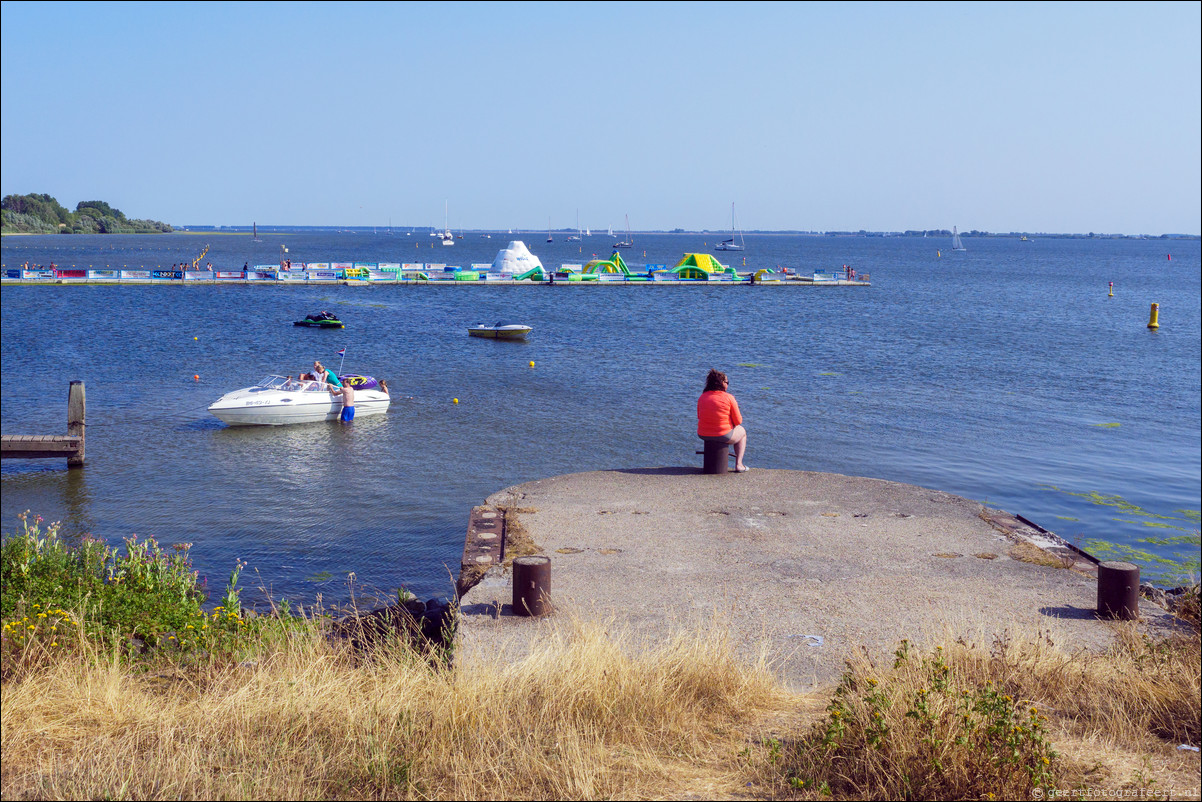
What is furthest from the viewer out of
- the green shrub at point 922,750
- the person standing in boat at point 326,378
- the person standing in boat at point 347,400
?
the person standing in boat at point 326,378

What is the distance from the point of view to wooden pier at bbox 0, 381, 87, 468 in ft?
59.9

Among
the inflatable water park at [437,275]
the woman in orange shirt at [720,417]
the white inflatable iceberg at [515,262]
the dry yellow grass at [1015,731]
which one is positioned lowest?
the dry yellow grass at [1015,731]

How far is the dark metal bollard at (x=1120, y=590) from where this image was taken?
7.60m

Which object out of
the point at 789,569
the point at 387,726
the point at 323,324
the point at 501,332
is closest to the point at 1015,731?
the point at 387,726

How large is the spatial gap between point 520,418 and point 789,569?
16.7 m

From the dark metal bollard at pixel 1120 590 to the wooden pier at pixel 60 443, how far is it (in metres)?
17.8

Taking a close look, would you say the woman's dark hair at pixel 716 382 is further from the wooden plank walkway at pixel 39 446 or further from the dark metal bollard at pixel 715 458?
the wooden plank walkway at pixel 39 446

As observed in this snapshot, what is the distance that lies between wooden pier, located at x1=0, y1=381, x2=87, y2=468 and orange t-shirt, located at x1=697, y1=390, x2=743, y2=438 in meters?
13.0

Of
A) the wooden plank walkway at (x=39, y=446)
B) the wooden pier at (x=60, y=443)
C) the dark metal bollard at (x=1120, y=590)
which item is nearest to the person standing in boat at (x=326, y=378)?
the wooden pier at (x=60, y=443)

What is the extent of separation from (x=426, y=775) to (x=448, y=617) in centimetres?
372

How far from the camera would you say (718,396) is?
12.2m

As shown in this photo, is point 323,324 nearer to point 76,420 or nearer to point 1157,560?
point 76,420

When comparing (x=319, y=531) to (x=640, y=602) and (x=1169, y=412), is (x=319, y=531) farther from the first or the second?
(x=1169, y=412)

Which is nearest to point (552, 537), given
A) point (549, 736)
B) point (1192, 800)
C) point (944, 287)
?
point (549, 736)
